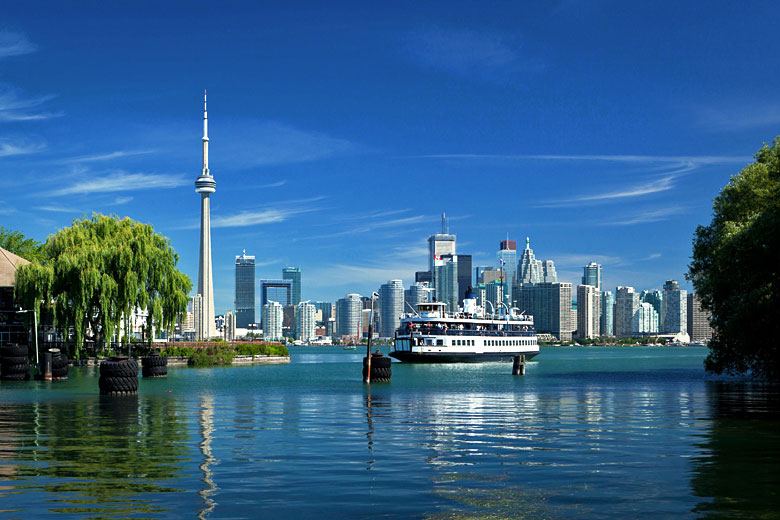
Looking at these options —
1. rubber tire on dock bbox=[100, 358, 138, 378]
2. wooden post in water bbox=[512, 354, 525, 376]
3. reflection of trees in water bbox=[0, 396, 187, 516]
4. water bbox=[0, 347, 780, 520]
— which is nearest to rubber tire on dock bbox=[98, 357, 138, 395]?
rubber tire on dock bbox=[100, 358, 138, 378]

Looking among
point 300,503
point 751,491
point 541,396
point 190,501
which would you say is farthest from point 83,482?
point 541,396

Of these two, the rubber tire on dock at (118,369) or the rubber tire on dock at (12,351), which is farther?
the rubber tire on dock at (12,351)

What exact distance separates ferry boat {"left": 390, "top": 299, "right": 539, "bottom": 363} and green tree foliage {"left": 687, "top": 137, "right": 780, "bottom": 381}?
50583 mm

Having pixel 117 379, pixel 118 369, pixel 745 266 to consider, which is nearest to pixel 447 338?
pixel 117 379

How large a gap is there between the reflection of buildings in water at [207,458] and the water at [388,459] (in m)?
0.05

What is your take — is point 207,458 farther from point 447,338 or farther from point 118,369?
point 447,338

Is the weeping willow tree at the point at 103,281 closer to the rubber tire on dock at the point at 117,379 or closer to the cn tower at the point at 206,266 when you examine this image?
the rubber tire on dock at the point at 117,379

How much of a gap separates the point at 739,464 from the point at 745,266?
20567mm

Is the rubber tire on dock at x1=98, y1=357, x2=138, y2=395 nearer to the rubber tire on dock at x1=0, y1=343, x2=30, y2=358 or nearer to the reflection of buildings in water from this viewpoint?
the reflection of buildings in water

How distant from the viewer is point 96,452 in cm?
2025

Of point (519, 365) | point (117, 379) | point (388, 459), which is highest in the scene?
point (117, 379)

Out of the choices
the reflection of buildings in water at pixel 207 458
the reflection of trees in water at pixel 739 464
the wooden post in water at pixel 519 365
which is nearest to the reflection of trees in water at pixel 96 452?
the reflection of buildings in water at pixel 207 458

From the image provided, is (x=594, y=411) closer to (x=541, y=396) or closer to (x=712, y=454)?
(x=541, y=396)

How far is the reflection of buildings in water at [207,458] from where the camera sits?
13914 mm
